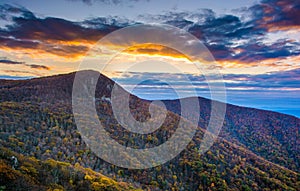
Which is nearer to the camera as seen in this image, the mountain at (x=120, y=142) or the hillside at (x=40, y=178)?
the hillside at (x=40, y=178)

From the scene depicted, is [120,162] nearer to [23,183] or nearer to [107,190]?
[107,190]

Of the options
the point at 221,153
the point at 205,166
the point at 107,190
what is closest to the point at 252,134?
the point at 221,153

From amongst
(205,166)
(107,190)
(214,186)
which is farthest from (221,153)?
(107,190)

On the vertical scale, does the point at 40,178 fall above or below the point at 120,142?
above

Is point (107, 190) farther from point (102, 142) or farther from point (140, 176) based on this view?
point (102, 142)

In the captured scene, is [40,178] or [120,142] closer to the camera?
[40,178]

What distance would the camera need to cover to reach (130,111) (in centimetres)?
8831

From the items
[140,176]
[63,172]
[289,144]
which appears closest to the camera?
[63,172]

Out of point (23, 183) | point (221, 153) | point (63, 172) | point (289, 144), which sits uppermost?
point (23, 183)

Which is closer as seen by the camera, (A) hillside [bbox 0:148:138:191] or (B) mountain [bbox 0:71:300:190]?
(A) hillside [bbox 0:148:138:191]

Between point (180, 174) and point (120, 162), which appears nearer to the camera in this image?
point (120, 162)

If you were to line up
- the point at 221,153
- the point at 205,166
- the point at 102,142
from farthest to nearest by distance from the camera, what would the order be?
1. the point at 221,153
2. the point at 205,166
3. the point at 102,142

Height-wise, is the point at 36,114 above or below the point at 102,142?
above

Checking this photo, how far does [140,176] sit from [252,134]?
144 metres
